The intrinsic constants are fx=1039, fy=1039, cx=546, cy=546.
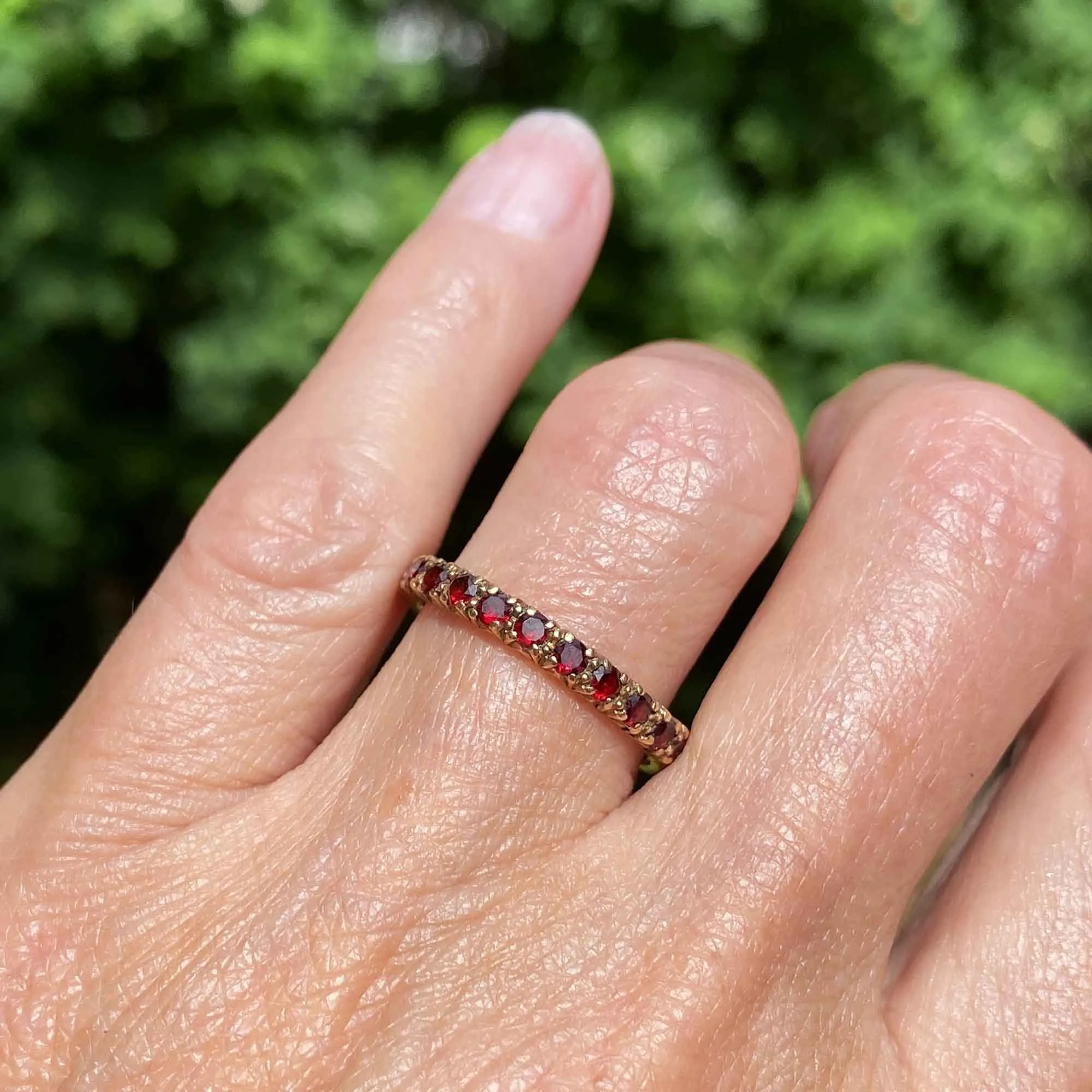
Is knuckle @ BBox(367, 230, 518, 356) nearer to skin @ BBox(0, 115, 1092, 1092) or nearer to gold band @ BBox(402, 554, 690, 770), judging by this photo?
skin @ BBox(0, 115, 1092, 1092)

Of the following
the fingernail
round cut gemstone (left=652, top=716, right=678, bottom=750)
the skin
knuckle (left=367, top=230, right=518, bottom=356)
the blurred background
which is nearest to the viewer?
the skin

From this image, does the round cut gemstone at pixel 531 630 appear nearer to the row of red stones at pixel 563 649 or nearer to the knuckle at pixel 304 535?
the row of red stones at pixel 563 649

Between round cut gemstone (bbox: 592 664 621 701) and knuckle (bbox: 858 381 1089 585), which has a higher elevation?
knuckle (bbox: 858 381 1089 585)

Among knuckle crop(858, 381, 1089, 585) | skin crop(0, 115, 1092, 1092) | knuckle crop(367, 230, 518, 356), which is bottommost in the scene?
skin crop(0, 115, 1092, 1092)

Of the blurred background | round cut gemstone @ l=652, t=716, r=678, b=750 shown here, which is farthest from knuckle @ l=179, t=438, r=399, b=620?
the blurred background

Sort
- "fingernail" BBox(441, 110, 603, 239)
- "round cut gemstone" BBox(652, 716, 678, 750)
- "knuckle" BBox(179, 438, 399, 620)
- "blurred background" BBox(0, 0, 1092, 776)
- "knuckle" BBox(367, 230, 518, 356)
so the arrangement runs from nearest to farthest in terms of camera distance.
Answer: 1. "round cut gemstone" BBox(652, 716, 678, 750)
2. "knuckle" BBox(179, 438, 399, 620)
3. "knuckle" BBox(367, 230, 518, 356)
4. "fingernail" BBox(441, 110, 603, 239)
5. "blurred background" BBox(0, 0, 1092, 776)
